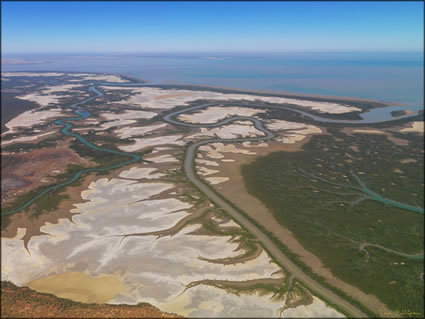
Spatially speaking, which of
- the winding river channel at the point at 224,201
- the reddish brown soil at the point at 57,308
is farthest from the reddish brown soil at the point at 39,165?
the reddish brown soil at the point at 57,308

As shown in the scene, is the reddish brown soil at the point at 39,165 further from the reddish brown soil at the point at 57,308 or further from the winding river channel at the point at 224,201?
the reddish brown soil at the point at 57,308

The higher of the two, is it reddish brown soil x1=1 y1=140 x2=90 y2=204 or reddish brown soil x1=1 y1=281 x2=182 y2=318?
reddish brown soil x1=1 y1=140 x2=90 y2=204

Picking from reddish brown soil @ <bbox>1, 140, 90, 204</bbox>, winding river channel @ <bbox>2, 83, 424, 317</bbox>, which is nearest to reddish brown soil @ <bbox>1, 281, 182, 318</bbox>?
winding river channel @ <bbox>2, 83, 424, 317</bbox>

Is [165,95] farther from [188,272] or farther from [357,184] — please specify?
[188,272]

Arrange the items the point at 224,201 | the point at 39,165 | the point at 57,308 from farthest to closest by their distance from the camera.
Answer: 1. the point at 39,165
2. the point at 224,201
3. the point at 57,308

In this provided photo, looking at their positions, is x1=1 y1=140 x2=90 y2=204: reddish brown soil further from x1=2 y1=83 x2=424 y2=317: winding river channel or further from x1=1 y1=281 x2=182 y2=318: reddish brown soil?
x1=1 y1=281 x2=182 y2=318: reddish brown soil

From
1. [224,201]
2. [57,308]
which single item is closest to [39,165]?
[57,308]

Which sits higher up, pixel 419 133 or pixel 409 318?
pixel 419 133

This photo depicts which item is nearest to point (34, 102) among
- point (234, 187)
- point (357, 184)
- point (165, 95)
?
point (165, 95)

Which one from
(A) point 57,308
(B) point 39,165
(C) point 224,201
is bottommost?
(A) point 57,308

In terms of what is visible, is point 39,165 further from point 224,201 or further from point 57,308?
point 224,201

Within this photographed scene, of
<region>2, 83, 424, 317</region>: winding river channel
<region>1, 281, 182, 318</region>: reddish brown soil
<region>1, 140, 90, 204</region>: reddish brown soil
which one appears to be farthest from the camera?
<region>1, 140, 90, 204</region>: reddish brown soil
